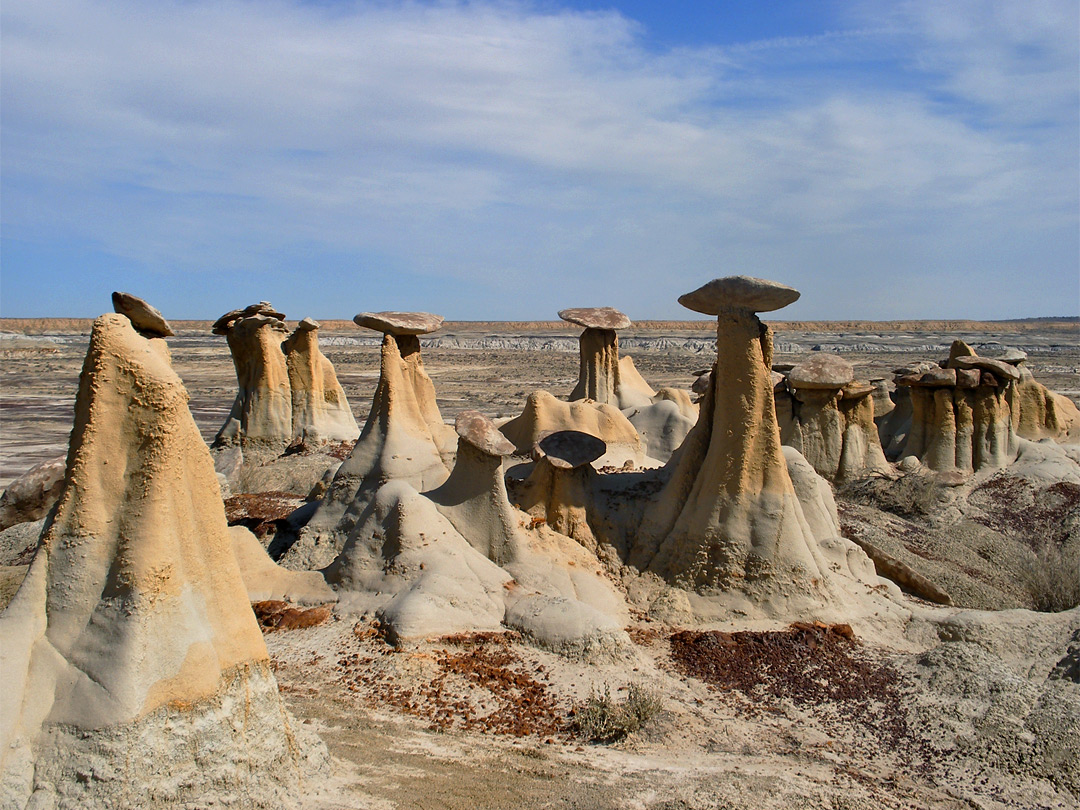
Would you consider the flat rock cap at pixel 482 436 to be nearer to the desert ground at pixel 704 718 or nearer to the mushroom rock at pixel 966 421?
the desert ground at pixel 704 718

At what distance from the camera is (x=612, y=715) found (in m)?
5.56

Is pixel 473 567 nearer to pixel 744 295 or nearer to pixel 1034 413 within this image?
pixel 744 295

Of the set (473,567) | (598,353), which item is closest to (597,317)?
(598,353)

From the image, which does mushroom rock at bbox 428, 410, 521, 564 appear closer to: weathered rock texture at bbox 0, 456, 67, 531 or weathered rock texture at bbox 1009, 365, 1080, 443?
weathered rock texture at bbox 0, 456, 67, 531

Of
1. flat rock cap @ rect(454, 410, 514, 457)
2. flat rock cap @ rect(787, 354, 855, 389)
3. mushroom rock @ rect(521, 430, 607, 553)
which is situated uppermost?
flat rock cap @ rect(787, 354, 855, 389)

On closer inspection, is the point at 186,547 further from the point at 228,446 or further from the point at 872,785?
the point at 228,446

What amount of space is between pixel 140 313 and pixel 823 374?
1198cm

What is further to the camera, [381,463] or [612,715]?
[381,463]

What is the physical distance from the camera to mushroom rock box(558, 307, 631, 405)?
Answer: 55.2 ft

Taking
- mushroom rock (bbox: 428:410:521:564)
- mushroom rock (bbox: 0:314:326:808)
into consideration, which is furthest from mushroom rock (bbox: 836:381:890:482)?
mushroom rock (bbox: 0:314:326:808)

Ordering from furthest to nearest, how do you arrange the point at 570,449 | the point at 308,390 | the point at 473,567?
the point at 308,390, the point at 570,449, the point at 473,567

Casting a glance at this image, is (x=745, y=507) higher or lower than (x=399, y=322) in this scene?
lower

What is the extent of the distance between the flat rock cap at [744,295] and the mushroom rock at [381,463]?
3490 mm

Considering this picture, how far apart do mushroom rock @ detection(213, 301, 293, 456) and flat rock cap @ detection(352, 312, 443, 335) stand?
18.5 feet
